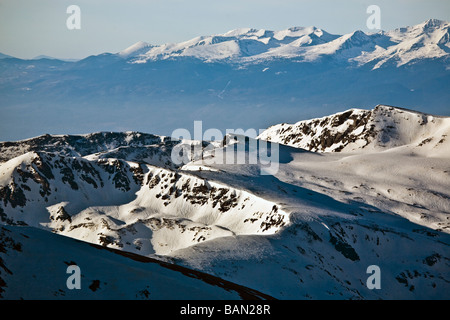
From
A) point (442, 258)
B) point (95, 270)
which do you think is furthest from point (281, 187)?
point (95, 270)

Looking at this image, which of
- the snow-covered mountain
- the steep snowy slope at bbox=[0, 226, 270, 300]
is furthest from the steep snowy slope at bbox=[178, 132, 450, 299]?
the steep snowy slope at bbox=[0, 226, 270, 300]

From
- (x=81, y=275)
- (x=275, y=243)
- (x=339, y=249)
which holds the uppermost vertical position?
(x=81, y=275)

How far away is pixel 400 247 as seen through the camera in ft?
490

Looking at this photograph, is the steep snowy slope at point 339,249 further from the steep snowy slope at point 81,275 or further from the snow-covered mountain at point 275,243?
the steep snowy slope at point 81,275

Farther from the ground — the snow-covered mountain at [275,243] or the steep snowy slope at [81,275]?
the steep snowy slope at [81,275]

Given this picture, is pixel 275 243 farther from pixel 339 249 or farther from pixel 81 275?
pixel 81 275

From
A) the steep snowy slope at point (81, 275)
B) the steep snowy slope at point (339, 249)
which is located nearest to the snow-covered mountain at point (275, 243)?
the steep snowy slope at point (81, 275)

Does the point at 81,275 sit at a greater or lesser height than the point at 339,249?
greater

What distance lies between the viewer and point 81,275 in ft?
220

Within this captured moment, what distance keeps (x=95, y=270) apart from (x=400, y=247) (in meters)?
102

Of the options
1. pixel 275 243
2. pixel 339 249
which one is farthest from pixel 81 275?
pixel 339 249

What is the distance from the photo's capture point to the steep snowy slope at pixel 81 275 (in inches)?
2464
